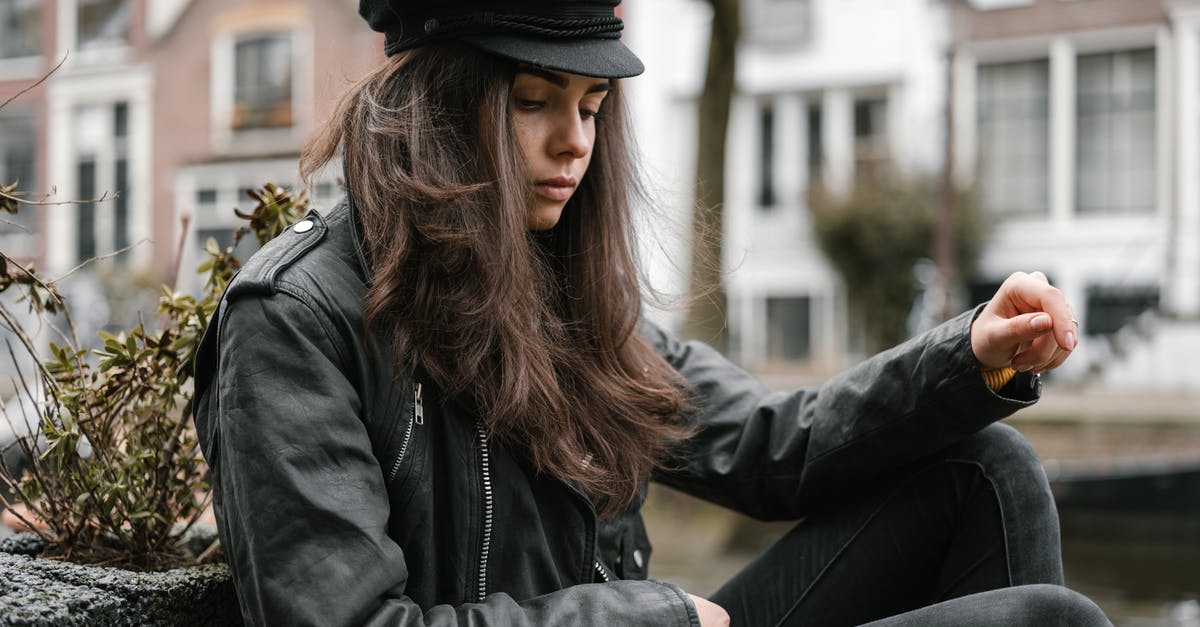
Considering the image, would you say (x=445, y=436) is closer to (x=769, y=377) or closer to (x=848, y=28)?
(x=769, y=377)

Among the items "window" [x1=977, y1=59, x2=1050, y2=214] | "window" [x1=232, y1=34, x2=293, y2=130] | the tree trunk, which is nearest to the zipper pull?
the tree trunk

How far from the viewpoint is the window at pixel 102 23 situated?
16.8 m

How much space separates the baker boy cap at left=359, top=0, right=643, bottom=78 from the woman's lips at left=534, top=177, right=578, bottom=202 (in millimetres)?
144

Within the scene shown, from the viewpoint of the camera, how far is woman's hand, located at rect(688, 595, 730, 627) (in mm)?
1185

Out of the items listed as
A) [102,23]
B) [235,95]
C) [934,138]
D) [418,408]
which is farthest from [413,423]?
[102,23]

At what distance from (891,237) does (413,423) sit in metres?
11.6

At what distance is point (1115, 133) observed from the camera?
475 inches

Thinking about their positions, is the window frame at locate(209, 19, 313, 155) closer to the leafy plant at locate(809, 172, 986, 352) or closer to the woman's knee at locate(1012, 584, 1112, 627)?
the leafy plant at locate(809, 172, 986, 352)

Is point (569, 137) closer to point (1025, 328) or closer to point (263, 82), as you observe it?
point (1025, 328)

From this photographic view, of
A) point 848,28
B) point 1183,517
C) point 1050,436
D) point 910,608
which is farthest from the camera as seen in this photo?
point 848,28

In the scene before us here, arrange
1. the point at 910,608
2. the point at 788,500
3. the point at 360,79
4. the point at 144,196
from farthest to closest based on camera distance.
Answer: the point at 144,196
the point at 788,500
the point at 910,608
the point at 360,79

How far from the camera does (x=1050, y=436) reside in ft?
26.0

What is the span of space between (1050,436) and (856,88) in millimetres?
6190

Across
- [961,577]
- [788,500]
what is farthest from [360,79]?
[961,577]
